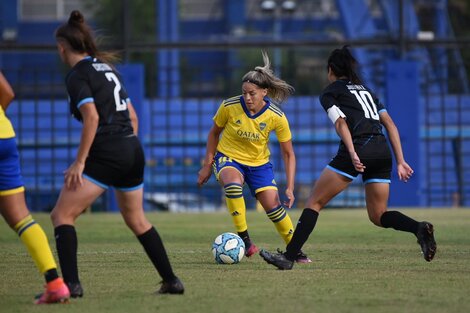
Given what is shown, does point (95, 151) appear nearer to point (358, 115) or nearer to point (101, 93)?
point (101, 93)

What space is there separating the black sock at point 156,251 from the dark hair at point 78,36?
135 centimetres

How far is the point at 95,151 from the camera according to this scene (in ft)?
25.6

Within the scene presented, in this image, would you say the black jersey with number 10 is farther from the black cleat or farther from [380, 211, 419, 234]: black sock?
the black cleat

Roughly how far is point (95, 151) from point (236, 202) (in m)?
3.76

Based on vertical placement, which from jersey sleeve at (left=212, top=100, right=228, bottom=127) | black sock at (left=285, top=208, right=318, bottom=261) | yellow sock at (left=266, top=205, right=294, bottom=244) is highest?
jersey sleeve at (left=212, top=100, right=228, bottom=127)

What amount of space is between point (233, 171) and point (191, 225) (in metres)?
6.84

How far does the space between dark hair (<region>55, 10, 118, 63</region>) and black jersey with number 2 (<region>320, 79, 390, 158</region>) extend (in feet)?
9.43

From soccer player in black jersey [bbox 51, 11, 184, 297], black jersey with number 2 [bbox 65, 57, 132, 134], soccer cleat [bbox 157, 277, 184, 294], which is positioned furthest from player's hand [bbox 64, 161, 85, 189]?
soccer cleat [bbox 157, 277, 184, 294]

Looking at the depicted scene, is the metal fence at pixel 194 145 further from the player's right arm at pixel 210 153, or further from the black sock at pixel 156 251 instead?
the black sock at pixel 156 251

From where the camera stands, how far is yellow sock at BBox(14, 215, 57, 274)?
25.3ft

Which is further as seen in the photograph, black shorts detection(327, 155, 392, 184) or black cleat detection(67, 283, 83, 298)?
black shorts detection(327, 155, 392, 184)

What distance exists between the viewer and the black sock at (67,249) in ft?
25.9

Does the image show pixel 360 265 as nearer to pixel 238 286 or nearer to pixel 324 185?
pixel 324 185

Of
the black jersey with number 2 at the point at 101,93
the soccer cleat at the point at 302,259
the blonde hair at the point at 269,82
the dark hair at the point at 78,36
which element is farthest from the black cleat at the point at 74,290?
the blonde hair at the point at 269,82
